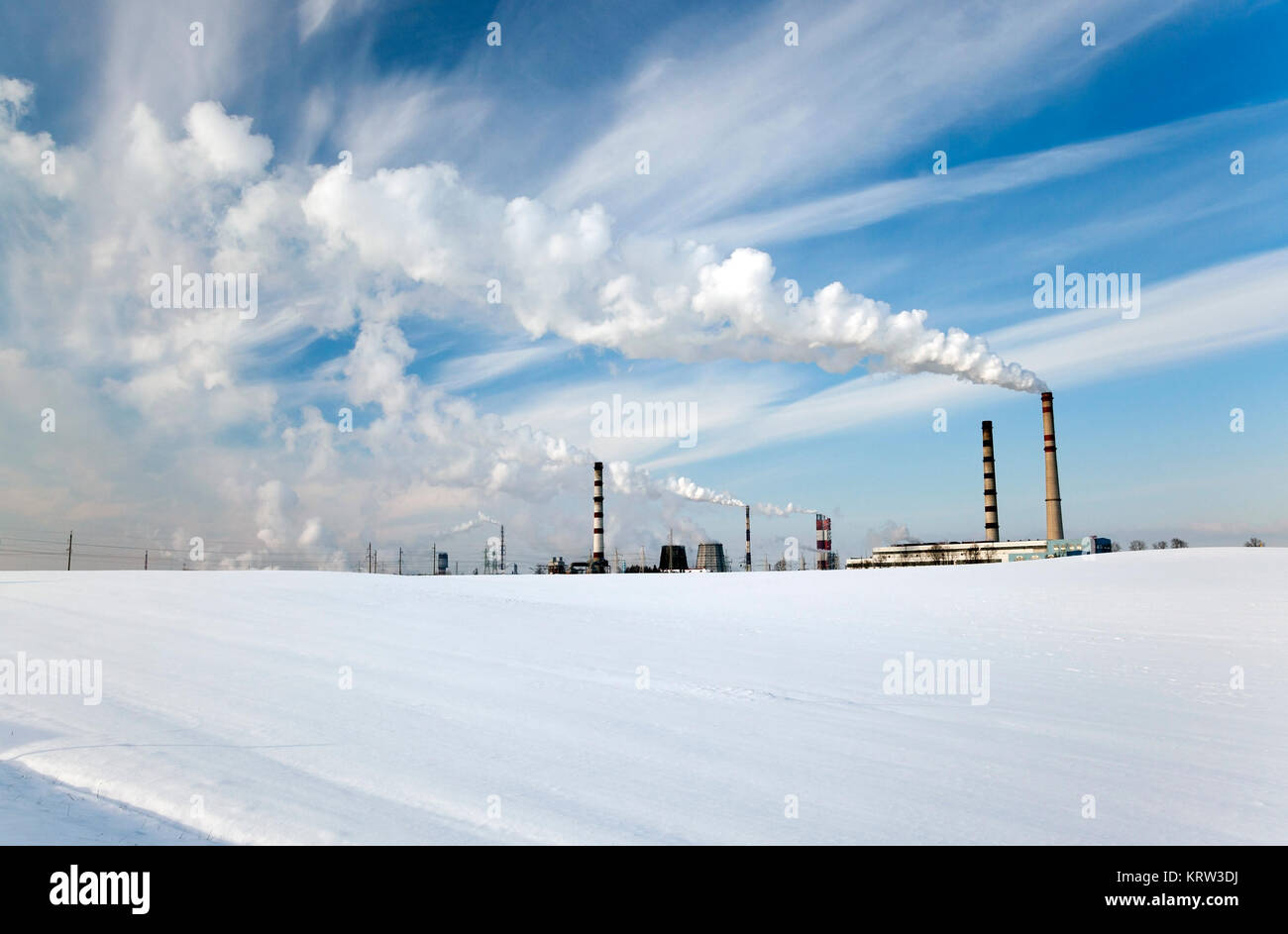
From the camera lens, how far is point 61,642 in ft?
34.9

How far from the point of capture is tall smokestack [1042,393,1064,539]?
49.7 metres

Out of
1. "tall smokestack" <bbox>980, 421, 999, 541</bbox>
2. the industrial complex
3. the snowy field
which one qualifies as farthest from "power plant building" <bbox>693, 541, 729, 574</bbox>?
the snowy field

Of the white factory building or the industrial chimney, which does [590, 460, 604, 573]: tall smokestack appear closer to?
the industrial chimney

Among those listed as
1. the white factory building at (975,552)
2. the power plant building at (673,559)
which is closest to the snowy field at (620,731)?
the white factory building at (975,552)

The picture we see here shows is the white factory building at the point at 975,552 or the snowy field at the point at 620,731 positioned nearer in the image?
the snowy field at the point at 620,731

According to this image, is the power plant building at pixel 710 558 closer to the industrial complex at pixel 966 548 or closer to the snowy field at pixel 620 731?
the industrial complex at pixel 966 548

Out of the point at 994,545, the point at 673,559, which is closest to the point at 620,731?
the point at 994,545

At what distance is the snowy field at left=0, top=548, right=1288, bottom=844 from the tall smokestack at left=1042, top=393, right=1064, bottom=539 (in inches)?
1476

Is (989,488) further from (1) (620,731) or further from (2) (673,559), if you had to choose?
(1) (620,731)

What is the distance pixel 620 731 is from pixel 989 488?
51.7 meters

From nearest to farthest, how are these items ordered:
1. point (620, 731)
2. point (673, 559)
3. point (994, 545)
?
1. point (620, 731)
2. point (994, 545)
3. point (673, 559)

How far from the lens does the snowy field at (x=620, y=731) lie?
493cm

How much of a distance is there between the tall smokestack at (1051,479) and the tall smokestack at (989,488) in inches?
137

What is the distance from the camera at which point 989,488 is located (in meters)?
52.9
